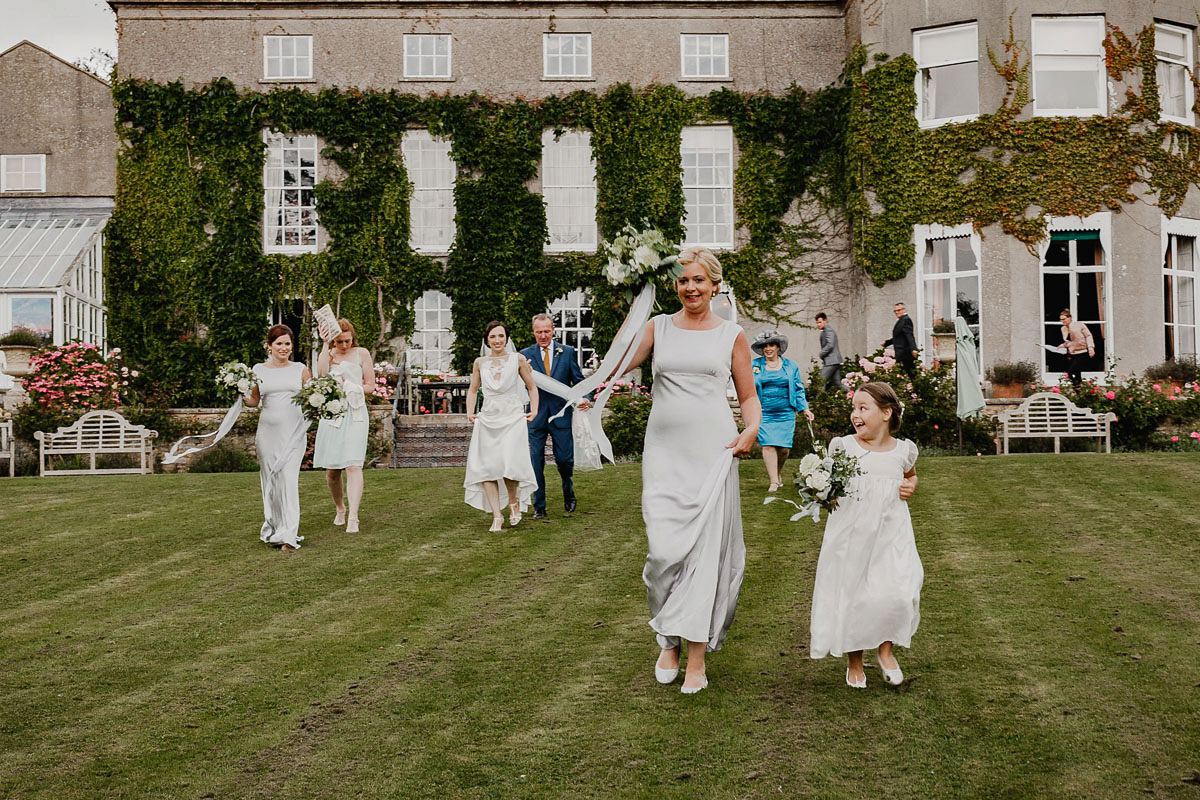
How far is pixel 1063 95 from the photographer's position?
2278 cm

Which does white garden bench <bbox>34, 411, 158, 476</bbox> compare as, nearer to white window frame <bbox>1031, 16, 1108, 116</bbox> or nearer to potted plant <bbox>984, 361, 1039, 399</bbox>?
potted plant <bbox>984, 361, 1039, 399</bbox>

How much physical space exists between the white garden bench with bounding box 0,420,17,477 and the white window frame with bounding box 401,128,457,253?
10.1 metres

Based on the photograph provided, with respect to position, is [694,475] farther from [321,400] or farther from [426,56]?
[426,56]

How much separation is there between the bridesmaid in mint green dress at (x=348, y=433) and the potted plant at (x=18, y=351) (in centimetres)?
1243

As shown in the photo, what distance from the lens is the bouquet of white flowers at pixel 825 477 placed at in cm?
572

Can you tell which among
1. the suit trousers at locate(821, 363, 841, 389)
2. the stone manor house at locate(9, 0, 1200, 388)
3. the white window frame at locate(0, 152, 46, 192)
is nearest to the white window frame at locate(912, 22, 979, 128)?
the stone manor house at locate(9, 0, 1200, 388)

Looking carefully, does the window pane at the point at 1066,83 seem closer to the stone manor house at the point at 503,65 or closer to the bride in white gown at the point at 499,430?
the stone manor house at the point at 503,65

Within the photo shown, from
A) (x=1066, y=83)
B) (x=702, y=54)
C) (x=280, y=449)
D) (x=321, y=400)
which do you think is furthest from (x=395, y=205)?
(x=280, y=449)

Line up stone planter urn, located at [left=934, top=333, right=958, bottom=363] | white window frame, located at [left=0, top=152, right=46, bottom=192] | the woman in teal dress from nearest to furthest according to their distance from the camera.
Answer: the woman in teal dress, stone planter urn, located at [left=934, top=333, right=958, bottom=363], white window frame, located at [left=0, top=152, right=46, bottom=192]

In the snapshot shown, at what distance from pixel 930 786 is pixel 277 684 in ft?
11.1

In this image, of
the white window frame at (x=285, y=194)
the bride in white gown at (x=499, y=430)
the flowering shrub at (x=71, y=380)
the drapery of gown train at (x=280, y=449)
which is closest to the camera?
the drapery of gown train at (x=280, y=449)

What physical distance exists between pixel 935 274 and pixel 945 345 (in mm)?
2185

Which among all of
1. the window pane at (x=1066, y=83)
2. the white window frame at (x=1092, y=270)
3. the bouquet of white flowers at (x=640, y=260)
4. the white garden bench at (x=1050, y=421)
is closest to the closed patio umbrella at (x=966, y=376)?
the white garden bench at (x=1050, y=421)

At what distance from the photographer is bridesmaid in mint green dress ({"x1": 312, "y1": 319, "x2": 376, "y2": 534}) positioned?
11.2 meters
